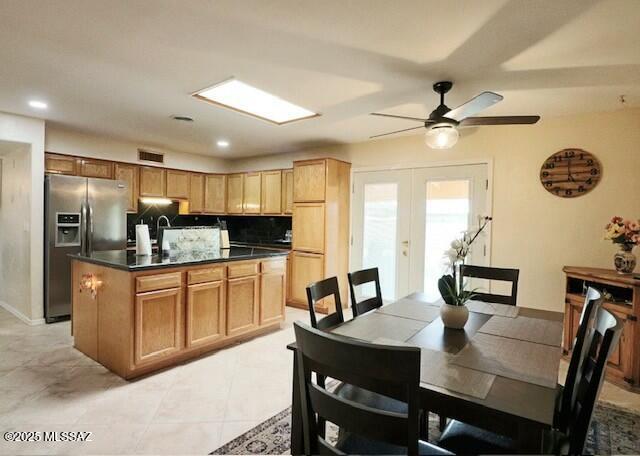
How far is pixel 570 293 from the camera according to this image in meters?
3.22

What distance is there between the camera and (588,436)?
6.52 feet

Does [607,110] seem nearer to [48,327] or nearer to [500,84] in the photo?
[500,84]

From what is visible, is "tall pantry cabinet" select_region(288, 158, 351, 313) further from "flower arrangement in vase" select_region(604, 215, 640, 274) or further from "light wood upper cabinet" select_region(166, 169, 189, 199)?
"flower arrangement in vase" select_region(604, 215, 640, 274)

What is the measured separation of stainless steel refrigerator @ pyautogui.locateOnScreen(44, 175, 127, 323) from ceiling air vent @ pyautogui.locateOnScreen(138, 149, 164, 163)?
33.7 inches

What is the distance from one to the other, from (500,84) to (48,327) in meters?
5.25

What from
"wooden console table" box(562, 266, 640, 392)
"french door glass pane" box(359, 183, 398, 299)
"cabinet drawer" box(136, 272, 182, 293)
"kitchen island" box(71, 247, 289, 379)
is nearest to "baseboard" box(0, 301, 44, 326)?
"kitchen island" box(71, 247, 289, 379)

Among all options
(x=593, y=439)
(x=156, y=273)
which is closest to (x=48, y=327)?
(x=156, y=273)

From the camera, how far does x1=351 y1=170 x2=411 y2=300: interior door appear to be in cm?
454

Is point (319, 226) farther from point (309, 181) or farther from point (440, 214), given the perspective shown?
point (440, 214)

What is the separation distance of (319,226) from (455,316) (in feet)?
10.1

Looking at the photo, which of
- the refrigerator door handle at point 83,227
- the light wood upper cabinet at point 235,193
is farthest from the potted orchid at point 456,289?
the light wood upper cabinet at point 235,193

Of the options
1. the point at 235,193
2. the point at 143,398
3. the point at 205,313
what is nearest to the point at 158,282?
the point at 205,313

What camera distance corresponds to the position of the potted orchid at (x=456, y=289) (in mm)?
1772

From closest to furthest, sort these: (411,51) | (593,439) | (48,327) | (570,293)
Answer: (593,439)
(411,51)
(570,293)
(48,327)
